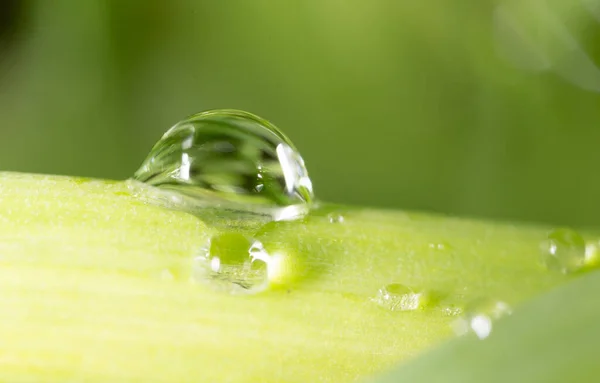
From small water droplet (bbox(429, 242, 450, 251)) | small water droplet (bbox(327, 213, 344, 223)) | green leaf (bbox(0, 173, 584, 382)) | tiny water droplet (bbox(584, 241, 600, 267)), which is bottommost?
green leaf (bbox(0, 173, 584, 382))

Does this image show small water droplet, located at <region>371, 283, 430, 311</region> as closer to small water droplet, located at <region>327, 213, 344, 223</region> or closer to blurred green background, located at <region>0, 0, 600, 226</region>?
small water droplet, located at <region>327, 213, 344, 223</region>

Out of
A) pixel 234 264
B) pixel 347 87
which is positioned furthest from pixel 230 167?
pixel 347 87

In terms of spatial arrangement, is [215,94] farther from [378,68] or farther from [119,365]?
[119,365]

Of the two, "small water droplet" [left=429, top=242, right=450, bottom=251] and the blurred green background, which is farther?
the blurred green background

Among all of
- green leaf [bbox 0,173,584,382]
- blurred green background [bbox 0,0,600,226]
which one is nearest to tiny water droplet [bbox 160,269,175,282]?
green leaf [bbox 0,173,584,382]

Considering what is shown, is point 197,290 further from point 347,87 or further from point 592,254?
point 347,87

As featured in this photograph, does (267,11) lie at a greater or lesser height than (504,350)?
greater

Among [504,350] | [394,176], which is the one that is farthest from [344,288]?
[394,176]

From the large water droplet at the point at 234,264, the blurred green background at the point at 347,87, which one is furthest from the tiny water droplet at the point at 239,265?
the blurred green background at the point at 347,87
